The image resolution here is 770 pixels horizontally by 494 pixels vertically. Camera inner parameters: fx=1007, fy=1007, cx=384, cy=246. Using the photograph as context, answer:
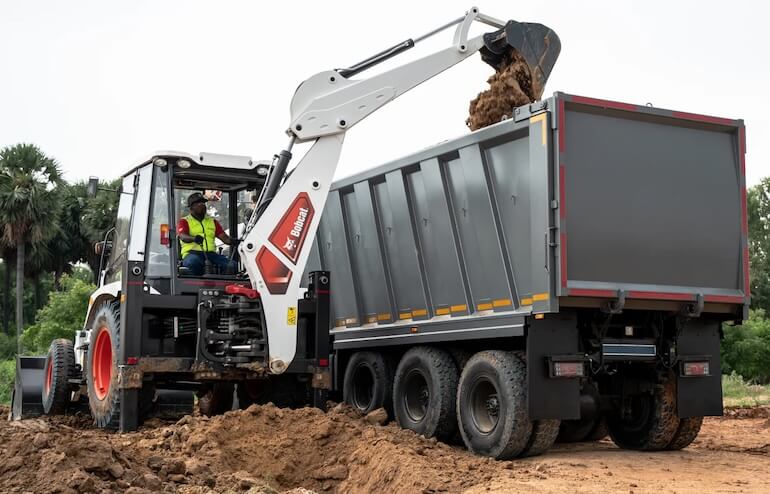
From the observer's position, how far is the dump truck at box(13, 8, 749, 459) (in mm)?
9031

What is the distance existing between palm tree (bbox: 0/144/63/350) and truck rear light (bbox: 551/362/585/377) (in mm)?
26567

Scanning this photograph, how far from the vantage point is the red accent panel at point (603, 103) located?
904 centimetres

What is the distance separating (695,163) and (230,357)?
4912 mm

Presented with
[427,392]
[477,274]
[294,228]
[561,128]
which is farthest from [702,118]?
[294,228]

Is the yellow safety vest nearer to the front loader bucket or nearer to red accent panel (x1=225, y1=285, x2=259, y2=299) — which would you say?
red accent panel (x1=225, y1=285, x2=259, y2=299)

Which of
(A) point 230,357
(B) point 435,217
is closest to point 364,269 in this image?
(B) point 435,217

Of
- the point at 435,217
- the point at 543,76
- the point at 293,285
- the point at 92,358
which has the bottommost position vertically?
the point at 92,358

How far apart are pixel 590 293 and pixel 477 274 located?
1.46 meters

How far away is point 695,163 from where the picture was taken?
9.73 m

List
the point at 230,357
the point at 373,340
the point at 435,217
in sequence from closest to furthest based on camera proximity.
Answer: the point at 230,357
the point at 435,217
the point at 373,340

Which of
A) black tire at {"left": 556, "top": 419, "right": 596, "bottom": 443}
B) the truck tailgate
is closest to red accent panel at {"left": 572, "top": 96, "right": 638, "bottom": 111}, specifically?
the truck tailgate

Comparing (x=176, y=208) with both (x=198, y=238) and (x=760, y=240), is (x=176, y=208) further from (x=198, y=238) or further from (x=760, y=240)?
(x=760, y=240)

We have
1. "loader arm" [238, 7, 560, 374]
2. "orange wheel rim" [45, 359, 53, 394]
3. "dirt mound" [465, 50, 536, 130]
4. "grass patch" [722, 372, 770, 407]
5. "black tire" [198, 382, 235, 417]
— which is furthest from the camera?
"grass patch" [722, 372, 770, 407]

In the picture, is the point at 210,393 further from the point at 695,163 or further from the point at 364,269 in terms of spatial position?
the point at 695,163
